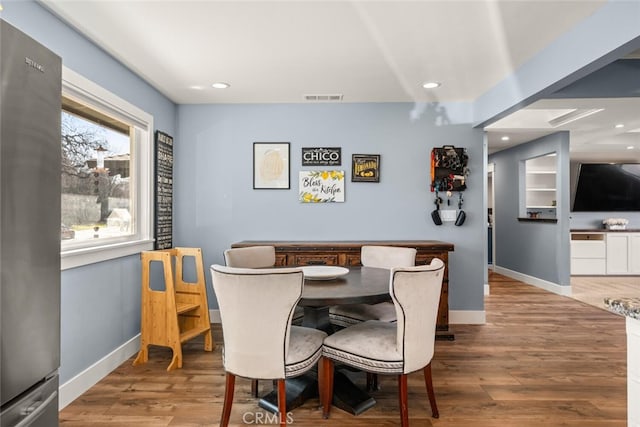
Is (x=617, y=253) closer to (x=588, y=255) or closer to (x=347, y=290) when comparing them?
(x=588, y=255)

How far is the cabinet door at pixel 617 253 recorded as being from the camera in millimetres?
6691

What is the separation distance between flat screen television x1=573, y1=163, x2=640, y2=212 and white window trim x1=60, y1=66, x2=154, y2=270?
735cm

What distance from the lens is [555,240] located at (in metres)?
5.60

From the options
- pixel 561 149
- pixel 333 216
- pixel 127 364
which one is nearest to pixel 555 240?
pixel 561 149

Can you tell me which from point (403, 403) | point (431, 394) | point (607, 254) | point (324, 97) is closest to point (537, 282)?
point (607, 254)

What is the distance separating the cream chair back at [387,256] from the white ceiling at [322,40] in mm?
1463

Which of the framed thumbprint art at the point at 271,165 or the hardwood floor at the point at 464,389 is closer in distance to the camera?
the hardwood floor at the point at 464,389

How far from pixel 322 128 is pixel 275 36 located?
164cm

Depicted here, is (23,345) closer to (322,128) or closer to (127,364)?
(127,364)

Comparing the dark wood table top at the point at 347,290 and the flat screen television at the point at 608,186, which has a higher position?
the flat screen television at the point at 608,186

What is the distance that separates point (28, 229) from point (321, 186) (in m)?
3.14

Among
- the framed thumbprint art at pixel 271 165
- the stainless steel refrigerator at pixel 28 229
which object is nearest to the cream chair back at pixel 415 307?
the stainless steel refrigerator at pixel 28 229

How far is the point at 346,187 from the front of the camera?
409 cm

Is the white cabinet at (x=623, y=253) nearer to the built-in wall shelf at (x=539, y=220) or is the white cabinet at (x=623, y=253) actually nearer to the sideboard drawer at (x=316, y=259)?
the built-in wall shelf at (x=539, y=220)
